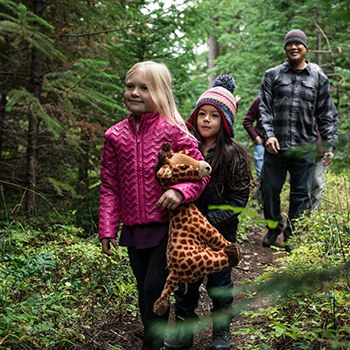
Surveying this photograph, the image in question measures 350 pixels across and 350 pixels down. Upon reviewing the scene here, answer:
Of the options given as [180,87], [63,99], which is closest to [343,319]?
[63,99]

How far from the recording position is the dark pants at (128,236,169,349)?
11.1ft

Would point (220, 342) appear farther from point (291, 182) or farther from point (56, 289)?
Result: point (291, 182)

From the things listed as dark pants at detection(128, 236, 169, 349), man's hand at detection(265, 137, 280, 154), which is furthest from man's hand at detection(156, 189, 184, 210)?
man's hand at detection(265, 137, 280, 154)

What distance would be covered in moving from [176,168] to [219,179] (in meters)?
0.58

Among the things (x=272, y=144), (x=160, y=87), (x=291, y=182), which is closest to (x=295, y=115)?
(x=272, y=144)

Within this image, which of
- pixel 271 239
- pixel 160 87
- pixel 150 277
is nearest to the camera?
pixel 150 277

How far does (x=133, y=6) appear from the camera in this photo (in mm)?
7258

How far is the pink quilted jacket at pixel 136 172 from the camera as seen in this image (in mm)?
3441

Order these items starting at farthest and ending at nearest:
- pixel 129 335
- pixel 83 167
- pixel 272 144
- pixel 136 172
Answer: pixel 83 167
pixel 272 144
pixel 129 335
pixel 136 172

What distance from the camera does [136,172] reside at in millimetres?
3496

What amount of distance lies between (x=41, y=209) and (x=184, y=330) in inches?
223

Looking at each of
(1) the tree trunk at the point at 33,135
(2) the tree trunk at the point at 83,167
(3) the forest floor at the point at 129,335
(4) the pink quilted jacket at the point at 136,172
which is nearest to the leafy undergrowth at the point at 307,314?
(3) the forest floor at the point at 129,335

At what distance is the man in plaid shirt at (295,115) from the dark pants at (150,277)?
9.93 feet

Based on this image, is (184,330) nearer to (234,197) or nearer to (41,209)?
(234,197)
